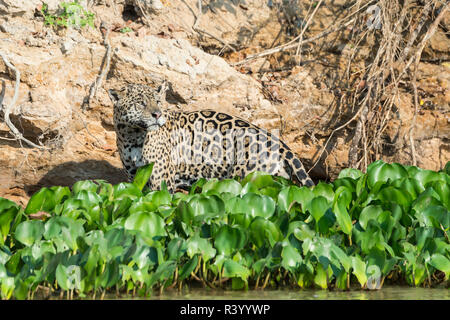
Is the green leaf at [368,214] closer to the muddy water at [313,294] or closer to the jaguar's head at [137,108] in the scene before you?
the muddy water at [313,294]

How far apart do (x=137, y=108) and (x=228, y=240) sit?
8.85ft

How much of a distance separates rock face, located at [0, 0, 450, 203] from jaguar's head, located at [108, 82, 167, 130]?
4.62ft

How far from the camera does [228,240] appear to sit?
6.00 m

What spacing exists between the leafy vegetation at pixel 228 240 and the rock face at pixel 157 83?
2834 mm

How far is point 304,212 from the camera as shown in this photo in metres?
6.61

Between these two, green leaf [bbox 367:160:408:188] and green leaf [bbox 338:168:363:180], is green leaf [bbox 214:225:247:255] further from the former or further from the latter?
green leaf [bbox 338:168:363:180]

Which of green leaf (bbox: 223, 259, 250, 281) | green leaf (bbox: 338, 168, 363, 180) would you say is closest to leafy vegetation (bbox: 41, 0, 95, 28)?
green leaf (bbox: 338, 168, 363, 180)

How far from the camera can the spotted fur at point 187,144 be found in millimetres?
8227

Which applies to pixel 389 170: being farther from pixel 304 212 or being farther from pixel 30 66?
pixel 30 66

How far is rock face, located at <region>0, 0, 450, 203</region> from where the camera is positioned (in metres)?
9.49

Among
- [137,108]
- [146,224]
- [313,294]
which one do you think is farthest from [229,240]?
[137,108]

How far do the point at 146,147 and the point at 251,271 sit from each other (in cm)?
272

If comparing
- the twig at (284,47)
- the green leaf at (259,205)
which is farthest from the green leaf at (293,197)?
the twig at (284,47)

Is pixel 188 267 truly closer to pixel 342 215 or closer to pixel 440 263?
pixel 342 215
